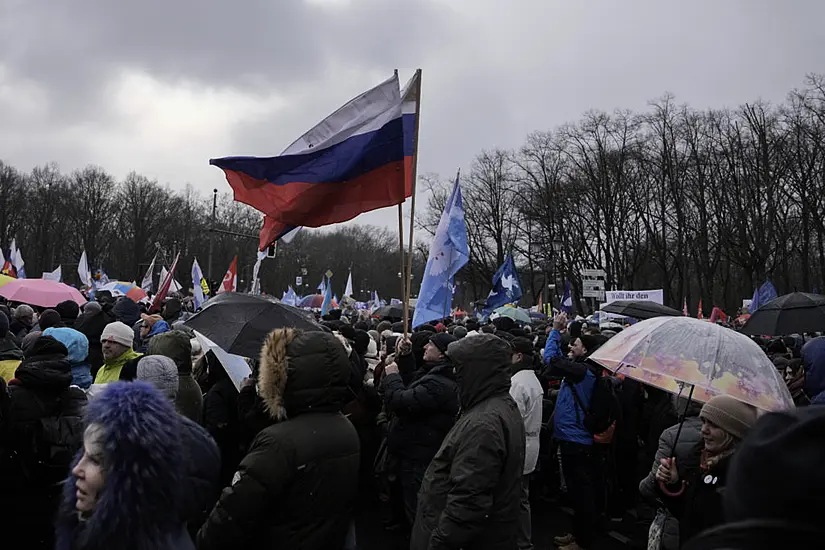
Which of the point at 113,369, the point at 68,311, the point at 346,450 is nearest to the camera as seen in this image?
the point at 346,450

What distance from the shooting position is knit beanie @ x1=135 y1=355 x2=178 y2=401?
168 inches

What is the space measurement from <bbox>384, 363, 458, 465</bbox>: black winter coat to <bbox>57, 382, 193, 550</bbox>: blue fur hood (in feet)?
9.36

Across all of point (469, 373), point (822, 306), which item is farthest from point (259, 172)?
point (822, 306)

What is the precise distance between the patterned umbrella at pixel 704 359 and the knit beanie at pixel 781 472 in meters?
2.55

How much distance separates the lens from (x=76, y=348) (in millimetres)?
4906

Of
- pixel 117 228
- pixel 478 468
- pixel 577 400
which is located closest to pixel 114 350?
pixel 478 468

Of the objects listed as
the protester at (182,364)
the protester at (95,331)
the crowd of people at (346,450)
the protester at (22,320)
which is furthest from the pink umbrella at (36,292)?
the protester at (182,364)

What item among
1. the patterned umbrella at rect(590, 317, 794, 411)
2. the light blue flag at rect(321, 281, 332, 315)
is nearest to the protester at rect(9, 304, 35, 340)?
the light blue flag at rect(321, 281, 332, 315)

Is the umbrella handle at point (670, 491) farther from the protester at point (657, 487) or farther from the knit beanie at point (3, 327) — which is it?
the knit beanie at point (3, 327)

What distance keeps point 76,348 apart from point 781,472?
196 inches

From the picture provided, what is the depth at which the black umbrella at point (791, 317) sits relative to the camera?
8727mm

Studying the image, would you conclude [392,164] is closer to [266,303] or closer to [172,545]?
[266,303]

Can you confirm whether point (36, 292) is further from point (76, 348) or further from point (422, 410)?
point (422, 410)

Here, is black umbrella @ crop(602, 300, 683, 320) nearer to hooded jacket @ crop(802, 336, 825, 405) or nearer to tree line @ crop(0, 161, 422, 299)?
hooded jacket @ crop(802, 336, 825, 405)
